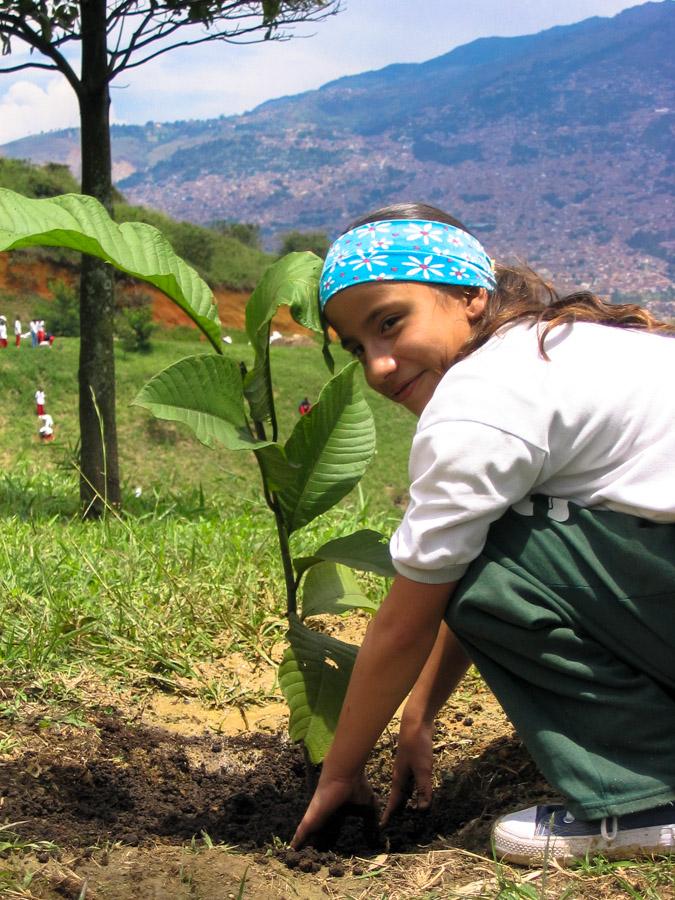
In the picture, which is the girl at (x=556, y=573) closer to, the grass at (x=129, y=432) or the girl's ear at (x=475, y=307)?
the girl's ear at (x=475, y=307)

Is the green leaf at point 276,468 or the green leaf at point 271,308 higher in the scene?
the green leaf at point 271,308

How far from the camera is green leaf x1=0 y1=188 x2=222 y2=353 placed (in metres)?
1.31

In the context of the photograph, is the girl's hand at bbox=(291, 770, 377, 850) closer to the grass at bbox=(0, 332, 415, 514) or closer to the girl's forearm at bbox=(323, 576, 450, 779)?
the girl's forearm at bbox=(323, 576, 450, 779)

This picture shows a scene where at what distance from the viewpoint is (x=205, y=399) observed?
4.54 feet

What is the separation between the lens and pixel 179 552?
8.68 feet

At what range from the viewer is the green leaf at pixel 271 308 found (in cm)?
145

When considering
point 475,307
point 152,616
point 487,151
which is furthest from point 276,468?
point 487,151

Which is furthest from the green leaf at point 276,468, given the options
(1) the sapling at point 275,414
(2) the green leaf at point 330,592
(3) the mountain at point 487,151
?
(3) the mountain at point 487,151

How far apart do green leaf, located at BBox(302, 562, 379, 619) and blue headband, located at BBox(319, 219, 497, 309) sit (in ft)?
1.69

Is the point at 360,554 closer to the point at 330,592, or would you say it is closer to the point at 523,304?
the point at 330,592

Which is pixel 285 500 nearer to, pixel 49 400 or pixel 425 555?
pixel 425 555

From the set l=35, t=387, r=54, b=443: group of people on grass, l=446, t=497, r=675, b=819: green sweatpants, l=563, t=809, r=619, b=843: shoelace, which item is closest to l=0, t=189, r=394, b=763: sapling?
l=446, t=497, r=675, b=819: green sweatpants

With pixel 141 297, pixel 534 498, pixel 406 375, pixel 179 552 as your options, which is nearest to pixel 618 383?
pixel 534 498

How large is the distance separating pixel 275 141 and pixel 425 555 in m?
125
